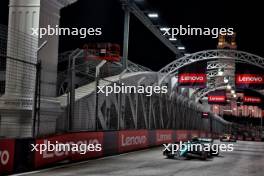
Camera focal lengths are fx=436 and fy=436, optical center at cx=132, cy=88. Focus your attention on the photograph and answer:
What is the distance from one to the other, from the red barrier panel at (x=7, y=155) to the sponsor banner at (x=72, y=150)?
1.22m

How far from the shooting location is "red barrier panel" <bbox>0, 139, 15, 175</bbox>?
1037 centimetres

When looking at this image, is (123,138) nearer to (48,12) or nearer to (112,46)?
(48,12)

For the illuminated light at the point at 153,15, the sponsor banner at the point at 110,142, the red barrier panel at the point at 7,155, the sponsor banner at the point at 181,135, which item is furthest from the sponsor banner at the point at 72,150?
the sponsor banner at the point at 181,135

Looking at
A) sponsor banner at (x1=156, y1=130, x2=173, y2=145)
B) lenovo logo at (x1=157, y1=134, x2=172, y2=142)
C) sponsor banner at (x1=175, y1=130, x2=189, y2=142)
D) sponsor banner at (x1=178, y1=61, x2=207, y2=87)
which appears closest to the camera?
sponsor banner at (x1=156, y1=130, x2=173, y2=145)

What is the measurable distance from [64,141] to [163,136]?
16.7 m

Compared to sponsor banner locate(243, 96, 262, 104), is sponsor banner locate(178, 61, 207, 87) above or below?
above

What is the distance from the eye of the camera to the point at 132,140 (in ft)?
70.7

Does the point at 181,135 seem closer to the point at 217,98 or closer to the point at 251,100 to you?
the point at 217,98

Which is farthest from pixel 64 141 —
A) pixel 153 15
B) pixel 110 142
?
pixel 153 15

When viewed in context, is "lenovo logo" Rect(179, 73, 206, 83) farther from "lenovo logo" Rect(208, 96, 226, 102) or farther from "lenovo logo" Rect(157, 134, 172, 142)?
"lenovo logo" Rect(208, 96, 226, 102)

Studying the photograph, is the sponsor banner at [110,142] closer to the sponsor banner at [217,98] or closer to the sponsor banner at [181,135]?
the sponsor banner at [181,135]

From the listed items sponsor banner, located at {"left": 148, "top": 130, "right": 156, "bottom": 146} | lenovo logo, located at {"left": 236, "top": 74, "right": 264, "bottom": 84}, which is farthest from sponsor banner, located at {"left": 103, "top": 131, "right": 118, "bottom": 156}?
lenovo logo, located at {"left": 236, "top": 74, "right": 264, "bottom": 84}

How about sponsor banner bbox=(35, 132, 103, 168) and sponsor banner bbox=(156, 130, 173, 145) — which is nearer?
sponsor banner bbox=(35, 132, 103, 168)

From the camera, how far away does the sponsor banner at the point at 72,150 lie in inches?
489
